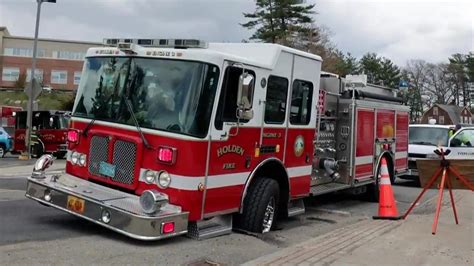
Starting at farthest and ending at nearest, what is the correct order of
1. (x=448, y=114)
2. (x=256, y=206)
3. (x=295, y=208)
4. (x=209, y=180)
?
(x=448, y=114) → (x=295, y=208) → (x=256, y=206) → (x=209, y=180)

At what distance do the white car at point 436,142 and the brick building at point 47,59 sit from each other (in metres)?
74.0

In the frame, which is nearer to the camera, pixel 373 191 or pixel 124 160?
pixel 124 160

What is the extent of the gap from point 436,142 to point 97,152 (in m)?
13.3

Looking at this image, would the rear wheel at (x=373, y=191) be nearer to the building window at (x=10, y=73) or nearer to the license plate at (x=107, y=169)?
the license plate at (x=107, y=169)

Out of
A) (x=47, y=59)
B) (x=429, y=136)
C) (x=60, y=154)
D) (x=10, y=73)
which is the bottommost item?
(x=60, y=154)

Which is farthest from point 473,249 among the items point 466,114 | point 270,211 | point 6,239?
point 466,114

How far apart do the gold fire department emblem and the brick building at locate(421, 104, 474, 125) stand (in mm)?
75767

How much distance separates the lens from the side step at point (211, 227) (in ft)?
21.4

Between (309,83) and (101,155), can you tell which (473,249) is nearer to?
(309,83)

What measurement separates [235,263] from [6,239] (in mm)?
2625

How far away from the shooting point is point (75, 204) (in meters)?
6.36

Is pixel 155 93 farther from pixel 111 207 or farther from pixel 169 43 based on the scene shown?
pixel 111 207

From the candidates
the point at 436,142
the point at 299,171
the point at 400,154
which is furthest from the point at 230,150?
the point at 436,142

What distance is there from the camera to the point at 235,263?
5.96 metres
